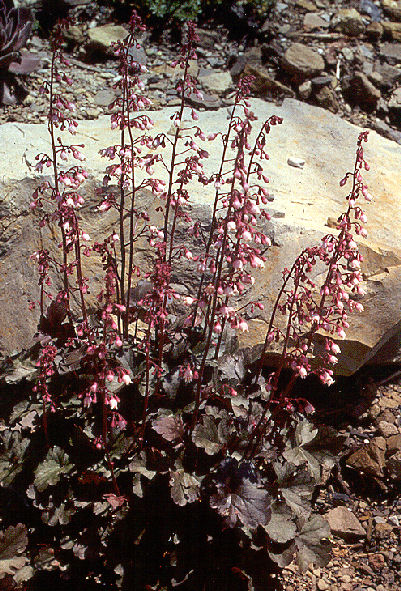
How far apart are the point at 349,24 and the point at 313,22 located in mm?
398

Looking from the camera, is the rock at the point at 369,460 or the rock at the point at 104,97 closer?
the rock at the point at 369,460

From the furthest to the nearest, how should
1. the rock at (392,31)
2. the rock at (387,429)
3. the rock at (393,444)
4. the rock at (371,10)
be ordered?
the rock at (371,10) → the rock at (392,31) → the rock at (387,429) → the rock at (393,444)

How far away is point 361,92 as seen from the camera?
20.0 ft

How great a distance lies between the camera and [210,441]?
2.51m

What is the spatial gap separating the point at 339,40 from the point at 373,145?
2459 mm

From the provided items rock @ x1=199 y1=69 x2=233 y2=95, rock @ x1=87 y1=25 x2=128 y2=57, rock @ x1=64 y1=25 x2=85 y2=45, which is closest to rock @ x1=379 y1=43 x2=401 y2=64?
rock @ x1=199 y1=69 x2=233 y2=95

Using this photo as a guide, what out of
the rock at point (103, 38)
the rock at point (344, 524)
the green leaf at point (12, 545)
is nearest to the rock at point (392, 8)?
the rock at point (103, 38)

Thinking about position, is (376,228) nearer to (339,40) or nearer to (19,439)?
(19,439)

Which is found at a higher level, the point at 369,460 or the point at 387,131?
the point at 387,131

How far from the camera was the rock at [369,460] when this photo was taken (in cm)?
344

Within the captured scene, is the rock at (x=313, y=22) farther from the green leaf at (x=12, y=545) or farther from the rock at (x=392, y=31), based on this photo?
the green leaf at (x=12, y=545)

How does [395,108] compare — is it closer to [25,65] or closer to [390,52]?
[390,52]

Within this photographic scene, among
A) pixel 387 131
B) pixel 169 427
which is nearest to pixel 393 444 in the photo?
pixel 169 427

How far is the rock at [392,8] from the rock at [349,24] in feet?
1.66
